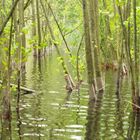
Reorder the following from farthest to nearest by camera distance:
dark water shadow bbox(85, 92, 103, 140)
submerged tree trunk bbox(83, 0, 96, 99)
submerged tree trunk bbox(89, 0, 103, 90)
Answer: submerged tree trunk bbox(89, 0, 103, 90), submerged tree trunk bbox(83, 0, 96, 99), dark water shadow bbox(85, 92, 103, 140)

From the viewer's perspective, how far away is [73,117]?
12039 millimetres

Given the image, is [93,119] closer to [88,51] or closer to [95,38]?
[88,51]

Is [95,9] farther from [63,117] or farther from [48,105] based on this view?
[63,117]

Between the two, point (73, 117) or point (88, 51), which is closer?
point (73, 117)

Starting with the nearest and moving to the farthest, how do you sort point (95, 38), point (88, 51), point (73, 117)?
1. point (73, 117)
2. point (88, 51)
3. point (95, 38)

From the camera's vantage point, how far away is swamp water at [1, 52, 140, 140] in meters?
9.81

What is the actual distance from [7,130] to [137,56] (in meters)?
5.13

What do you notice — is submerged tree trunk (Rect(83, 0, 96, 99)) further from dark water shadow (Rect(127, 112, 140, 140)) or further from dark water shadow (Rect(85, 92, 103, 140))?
dark water shadow (Rect(127, 112, 140, 140))

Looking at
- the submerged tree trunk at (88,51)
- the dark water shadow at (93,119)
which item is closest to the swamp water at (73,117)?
the dark water shadow at (93,119)

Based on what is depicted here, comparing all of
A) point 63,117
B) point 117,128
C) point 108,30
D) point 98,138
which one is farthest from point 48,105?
point 108,30

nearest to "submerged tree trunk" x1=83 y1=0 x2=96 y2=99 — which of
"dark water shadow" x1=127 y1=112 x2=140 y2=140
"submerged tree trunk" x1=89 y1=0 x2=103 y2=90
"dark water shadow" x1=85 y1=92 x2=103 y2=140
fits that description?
"dark water shadow" x1=85 y1=92 x2=103 y2=140

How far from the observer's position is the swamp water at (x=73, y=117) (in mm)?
9812

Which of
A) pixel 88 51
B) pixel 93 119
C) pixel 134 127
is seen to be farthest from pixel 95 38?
pixel 134 127

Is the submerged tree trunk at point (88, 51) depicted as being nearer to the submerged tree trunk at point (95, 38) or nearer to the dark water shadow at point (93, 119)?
the dark water shadow at point (93, 119)
